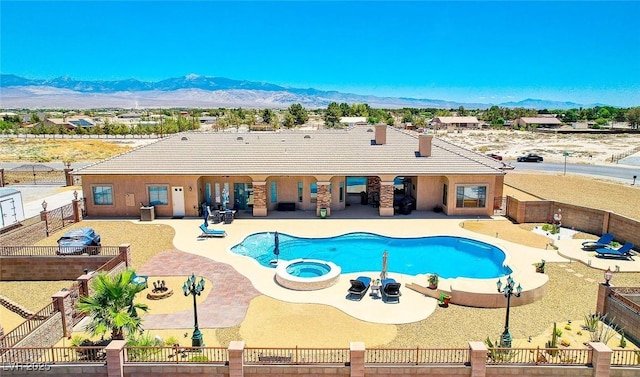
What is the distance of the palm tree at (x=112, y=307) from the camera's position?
1311 cm

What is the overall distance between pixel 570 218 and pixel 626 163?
3730 centimetres

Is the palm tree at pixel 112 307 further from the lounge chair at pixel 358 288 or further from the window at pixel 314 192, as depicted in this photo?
the window at pixel 314 192

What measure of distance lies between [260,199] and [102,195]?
1072cm

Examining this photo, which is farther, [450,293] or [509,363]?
[450,293]

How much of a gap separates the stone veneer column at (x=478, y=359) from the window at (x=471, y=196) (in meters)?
19.2

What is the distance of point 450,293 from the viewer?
Result: 1767cm

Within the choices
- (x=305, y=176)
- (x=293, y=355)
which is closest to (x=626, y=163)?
(x=305, y=176)

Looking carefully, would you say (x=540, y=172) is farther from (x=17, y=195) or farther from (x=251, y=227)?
(x=17, y=195)

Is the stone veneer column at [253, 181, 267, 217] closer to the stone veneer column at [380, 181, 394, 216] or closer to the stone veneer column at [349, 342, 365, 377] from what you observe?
the stone veneer column at [380, 181, 394, 216]

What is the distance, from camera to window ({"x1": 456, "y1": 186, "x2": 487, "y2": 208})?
30078 millimetres

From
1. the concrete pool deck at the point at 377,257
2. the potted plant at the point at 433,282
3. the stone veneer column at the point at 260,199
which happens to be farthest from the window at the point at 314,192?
the potted plant at the point at 433,282

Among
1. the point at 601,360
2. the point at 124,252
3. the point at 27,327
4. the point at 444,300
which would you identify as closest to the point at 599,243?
the point at 444,300

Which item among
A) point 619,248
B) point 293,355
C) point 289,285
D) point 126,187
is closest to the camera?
point 293,355

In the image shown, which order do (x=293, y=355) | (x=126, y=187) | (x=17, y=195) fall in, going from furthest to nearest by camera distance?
(x=126, y=187)
(x=17, y=195)
(x=293, y=355)
